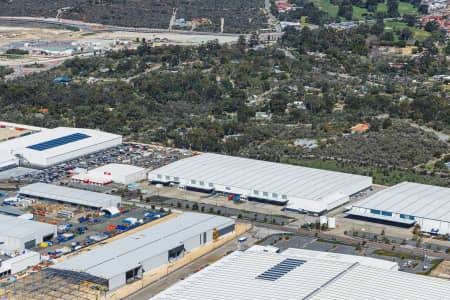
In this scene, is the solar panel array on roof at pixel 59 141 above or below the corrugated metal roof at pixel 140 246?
above

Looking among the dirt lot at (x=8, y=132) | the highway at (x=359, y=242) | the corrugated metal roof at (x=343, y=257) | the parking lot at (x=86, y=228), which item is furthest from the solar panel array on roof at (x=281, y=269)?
the dirt lot at (x=8, y=132)

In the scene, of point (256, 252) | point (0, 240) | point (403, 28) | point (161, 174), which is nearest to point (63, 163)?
point (161, 174)

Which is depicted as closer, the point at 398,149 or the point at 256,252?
the point at 256,252

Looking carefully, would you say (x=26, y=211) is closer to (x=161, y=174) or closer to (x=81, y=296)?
(x=161, y=174)

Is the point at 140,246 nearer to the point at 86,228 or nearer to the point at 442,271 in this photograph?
the point at 86,228

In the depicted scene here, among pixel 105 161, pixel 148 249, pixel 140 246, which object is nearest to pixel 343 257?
pixel 148 249

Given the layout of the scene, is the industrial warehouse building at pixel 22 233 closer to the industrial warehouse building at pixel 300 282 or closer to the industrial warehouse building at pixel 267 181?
the industrial warehouse building at pixel 300 282
